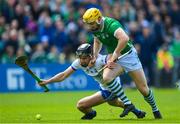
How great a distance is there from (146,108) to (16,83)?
9.37m

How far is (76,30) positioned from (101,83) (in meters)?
15.1

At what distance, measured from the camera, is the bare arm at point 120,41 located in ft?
52.0

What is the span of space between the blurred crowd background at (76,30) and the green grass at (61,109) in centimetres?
232

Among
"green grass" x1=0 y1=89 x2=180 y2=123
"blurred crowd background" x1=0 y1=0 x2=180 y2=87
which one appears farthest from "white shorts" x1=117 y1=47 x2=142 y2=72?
"blurred crowd background" x1=0 y1=0 x2=180 y2=87

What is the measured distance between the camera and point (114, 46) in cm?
1633

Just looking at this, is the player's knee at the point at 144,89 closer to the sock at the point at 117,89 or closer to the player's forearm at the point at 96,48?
the sock at the point at 117,89

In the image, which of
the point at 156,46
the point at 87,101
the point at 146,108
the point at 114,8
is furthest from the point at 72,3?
the point at 87,101

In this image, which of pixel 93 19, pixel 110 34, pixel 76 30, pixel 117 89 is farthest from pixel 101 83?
pixel 76 30

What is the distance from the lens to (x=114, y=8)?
33.1 m

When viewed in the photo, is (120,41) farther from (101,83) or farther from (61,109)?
(61,109)

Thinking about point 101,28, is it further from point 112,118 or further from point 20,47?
point 20,47

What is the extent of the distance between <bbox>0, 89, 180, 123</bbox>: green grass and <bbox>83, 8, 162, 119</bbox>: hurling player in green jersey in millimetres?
849

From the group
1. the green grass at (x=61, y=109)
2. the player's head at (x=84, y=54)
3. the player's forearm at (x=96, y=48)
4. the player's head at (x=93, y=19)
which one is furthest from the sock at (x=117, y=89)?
the player's head at (x=93, y=19)

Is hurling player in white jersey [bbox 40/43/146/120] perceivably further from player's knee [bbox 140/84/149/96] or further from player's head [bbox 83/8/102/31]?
player's head [bbox 83/8/102/31]
